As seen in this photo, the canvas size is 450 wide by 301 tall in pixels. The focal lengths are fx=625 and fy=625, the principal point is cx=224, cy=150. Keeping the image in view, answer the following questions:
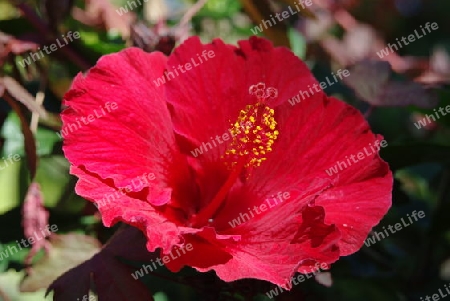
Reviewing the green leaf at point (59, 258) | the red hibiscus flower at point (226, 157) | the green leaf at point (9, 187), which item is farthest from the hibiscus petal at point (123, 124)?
the green leaf at point (9, 187)

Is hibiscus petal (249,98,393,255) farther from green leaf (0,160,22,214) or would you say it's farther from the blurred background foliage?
green leaf (0,160,22,214)

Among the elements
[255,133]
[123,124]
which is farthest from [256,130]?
[123,124]

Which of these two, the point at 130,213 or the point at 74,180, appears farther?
the point at 74,180

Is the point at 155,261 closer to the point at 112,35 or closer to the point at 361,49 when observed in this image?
the point at 112,35

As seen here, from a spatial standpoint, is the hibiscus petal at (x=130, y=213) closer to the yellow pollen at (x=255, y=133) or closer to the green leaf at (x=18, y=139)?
the yellow pollen at (x=255, y=133)

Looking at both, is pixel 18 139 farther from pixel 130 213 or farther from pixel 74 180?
pixel 130 213

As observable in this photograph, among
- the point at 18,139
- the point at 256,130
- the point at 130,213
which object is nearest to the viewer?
the point at 130,213

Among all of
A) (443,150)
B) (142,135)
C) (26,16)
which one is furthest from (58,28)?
(443,150)
